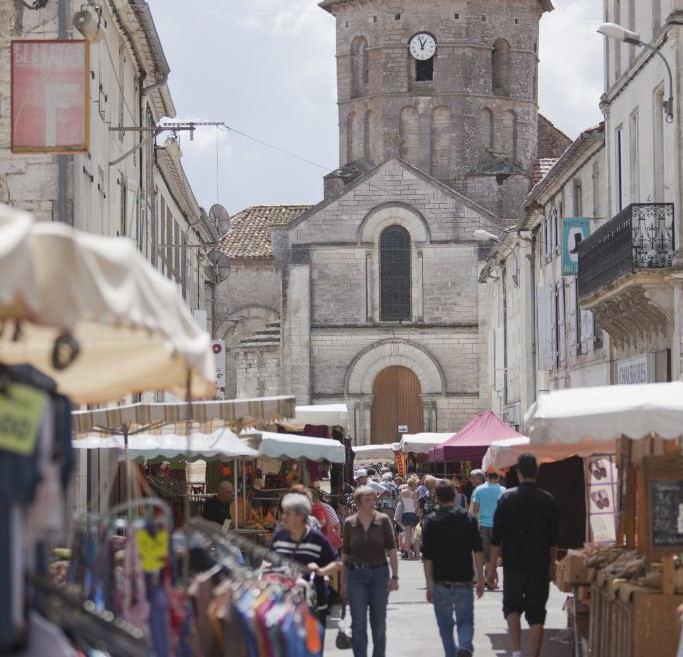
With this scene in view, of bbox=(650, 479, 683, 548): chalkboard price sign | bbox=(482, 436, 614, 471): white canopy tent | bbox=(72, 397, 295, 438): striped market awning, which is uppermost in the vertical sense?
bbox=(72, 397, 295, 438): striped market awning

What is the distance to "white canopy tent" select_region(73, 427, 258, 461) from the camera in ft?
53.8

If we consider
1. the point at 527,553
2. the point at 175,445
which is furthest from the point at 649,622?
the point at 175,445

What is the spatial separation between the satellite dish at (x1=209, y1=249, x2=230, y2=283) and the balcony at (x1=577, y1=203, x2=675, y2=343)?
23.5m

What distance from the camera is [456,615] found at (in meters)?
12.5

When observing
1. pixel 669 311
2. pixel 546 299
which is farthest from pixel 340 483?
pixel 546 299

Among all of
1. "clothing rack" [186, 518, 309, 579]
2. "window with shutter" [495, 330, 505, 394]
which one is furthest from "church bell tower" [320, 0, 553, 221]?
"clothing rack" [186, 518, 309, 579]

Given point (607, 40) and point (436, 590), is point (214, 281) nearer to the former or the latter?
point (607, 40)

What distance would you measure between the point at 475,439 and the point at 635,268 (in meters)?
4.64

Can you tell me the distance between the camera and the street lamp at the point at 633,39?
2225 centimetres

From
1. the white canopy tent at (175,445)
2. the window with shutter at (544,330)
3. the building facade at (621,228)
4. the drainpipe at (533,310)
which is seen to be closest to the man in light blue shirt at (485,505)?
the building facade at (621,228)

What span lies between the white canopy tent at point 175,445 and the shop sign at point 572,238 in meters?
14.7

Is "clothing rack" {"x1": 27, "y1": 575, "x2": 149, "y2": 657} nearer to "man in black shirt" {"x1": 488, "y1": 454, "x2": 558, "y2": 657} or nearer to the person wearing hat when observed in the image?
"man in black shirt" {"x1": 488, "y1": 454, "x2": 558, "y2": 657}

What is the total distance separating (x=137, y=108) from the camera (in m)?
31.9

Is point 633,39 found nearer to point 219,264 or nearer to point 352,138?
point 219,264
